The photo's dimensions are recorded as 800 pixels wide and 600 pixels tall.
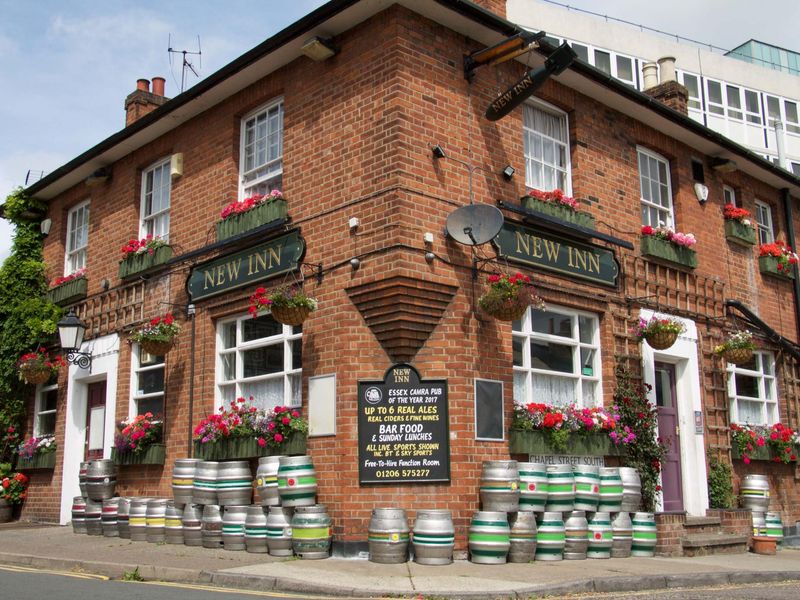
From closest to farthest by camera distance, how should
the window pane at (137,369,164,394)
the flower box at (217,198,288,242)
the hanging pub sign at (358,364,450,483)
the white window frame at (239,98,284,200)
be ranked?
the hanging pub sign at (358,364,450,483), the flower box at (217,198,288,242), the white window frame at (239,98,284,200), the window pane at (137,369,164,394)

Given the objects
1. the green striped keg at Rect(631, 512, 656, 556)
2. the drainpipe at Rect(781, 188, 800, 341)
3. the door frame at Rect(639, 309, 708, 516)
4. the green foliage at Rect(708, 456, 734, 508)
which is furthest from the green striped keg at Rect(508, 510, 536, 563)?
the drainpipe at Rect(781, 188, 800, 341)

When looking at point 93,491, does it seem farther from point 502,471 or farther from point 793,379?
point 793,379

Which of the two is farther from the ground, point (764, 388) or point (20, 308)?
point (20, 308)

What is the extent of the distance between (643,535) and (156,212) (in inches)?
365

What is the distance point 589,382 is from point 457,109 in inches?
167

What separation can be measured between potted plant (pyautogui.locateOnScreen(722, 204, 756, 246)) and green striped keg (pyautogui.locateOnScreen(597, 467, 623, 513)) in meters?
6.38

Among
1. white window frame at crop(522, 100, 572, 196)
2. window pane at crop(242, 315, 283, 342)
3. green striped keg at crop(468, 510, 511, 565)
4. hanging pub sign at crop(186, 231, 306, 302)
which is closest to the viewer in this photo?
green striped keg at crop(468, 510, 511, 565)

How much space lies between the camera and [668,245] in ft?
45.0

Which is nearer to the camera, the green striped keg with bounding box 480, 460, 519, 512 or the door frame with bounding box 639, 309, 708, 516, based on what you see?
the green striped keg with bounding box 480, 460, 519, 512

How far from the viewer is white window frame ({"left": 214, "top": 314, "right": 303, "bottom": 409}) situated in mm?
11320

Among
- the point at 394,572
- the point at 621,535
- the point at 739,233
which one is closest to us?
the point at 394,572

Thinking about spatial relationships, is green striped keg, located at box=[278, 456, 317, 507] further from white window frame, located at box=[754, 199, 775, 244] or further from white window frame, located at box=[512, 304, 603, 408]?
white window frame, located at box=[754, 199, 775, 244]

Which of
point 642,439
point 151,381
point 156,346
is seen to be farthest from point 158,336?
point 642,439

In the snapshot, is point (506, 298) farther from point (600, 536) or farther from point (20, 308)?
point (20, 308)
